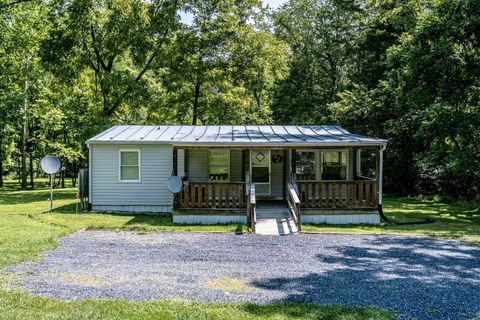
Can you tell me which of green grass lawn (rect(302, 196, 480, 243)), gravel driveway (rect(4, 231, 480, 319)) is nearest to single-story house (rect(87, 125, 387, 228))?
green grass lawn (rect(302, 196, 480, 243))

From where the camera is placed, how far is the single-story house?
41.7 ft

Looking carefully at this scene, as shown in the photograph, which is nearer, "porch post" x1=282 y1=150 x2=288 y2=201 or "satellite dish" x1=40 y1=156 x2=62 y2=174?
"satellite dish" x1=40 y1=156 x2=62 y2=174

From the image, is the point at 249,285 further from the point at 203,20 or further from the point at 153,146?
the point at 203,20

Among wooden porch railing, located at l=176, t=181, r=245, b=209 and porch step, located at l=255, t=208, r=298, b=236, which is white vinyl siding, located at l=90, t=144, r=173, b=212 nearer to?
wooden porch railing, located at l=176, t=181, r=245, b=209

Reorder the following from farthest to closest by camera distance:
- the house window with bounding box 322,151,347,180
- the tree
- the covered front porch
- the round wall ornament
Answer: the tree
the round wall ornament
the house window with bounding box 322,151,347,180
the covered front porch

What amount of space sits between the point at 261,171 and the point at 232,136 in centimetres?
184

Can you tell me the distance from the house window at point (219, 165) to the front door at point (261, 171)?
3.01 ft

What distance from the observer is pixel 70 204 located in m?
16.9

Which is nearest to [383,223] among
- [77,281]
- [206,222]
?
[206,222]

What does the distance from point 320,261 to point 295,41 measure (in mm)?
26787

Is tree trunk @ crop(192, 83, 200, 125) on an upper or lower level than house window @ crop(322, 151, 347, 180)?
upper

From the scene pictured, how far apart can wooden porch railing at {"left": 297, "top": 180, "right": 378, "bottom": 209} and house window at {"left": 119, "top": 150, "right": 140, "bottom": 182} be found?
19.0 ft

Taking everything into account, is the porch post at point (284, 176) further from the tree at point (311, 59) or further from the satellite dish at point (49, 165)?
the tree at point (311, 59)

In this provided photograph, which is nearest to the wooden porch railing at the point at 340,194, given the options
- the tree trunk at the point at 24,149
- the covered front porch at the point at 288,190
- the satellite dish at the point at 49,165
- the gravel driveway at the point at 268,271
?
the covered front porch at the point at 288,190
